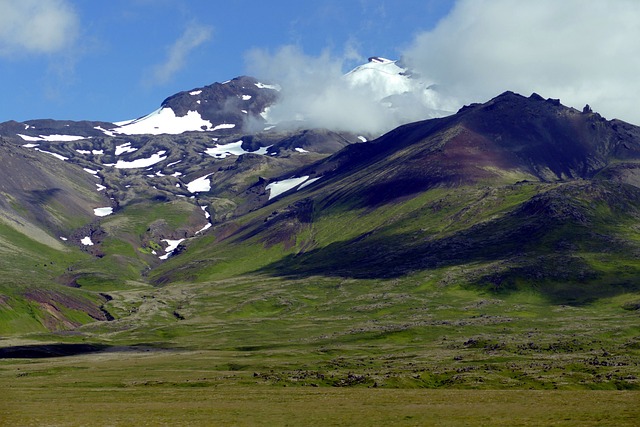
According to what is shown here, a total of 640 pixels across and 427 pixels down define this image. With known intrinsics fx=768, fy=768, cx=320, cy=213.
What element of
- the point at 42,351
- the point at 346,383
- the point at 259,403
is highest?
the point at 42,351

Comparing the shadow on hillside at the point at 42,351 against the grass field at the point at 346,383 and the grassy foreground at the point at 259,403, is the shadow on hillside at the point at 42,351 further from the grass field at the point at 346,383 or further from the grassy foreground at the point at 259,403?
the grassy foreground at the point at 259,403

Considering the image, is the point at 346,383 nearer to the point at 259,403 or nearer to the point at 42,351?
the point at 259,403

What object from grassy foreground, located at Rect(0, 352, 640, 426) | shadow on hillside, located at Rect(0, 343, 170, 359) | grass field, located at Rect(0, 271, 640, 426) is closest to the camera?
grassy foreground, located at Rect(0, 352, 640, 426)

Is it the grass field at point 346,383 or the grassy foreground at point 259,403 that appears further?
the grass field at point 346,383


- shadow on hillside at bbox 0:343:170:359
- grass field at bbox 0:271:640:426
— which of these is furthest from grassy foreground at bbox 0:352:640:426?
shadow on hillside at bbox 0:343:170:359

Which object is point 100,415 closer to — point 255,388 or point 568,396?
point 255,388

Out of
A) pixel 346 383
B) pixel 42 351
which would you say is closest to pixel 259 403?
pixel 346 383

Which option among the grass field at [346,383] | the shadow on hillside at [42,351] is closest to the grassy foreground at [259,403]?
the grass field at [346,383]

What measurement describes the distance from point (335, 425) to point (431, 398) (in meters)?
27.6

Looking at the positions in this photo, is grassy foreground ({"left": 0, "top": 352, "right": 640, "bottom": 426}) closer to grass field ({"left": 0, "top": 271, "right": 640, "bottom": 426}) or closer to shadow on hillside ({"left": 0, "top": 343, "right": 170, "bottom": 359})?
grass field ({"left": 0, "top": 271, "right": 640, "bottom": 426})

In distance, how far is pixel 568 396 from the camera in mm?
92750

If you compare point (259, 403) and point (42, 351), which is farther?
point (42, 351)

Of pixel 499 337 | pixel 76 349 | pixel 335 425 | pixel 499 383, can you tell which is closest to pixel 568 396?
pixel 499 383

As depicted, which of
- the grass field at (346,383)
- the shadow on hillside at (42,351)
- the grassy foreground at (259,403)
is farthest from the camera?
the shadow on hillside at (42,351)
